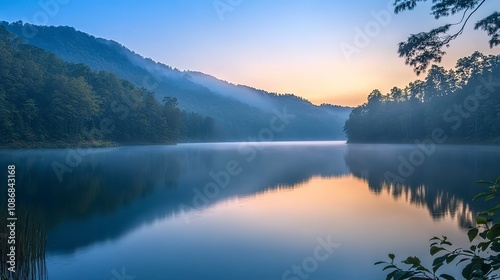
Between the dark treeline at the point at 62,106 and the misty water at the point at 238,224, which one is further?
the dark treeline at the point at 62,106

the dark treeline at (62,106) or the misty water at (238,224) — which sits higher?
the dark treeline at (62,106)

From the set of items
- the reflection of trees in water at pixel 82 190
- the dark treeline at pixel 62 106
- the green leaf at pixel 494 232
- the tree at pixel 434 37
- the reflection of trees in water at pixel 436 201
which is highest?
the dark treeline at pixel 62 106

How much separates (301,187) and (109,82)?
72671mm

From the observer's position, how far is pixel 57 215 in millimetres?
11070

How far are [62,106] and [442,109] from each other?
7081 cm

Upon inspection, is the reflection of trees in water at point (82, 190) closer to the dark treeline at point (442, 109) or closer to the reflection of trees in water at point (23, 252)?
the reflection of trees in water at point (23, 252)

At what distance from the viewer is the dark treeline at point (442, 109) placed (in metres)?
63.2

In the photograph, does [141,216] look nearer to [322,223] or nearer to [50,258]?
[50,258]

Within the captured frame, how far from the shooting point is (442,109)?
7238 centimetres

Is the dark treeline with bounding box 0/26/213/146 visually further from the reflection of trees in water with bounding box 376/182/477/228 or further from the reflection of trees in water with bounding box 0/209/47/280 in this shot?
the reflection of trees in water with bounding box 0/209/47/280

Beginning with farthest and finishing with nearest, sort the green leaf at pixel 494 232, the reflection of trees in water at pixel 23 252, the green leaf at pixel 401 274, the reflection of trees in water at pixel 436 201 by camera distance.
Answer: the reflection of trees in water at pixel 436 201 < the reflection of trees in water at pixel 23 252 < the green leaf at pixel 494 232 < the green leaf at pixel 401 274

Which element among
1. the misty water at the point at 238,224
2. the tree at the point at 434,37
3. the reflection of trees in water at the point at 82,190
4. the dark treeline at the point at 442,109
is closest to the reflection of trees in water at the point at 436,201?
the misty water at the point at 238,224

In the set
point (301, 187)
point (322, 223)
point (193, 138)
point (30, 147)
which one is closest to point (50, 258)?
point (322, 223)

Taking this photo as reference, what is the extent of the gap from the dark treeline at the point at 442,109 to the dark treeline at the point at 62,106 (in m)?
54.6
